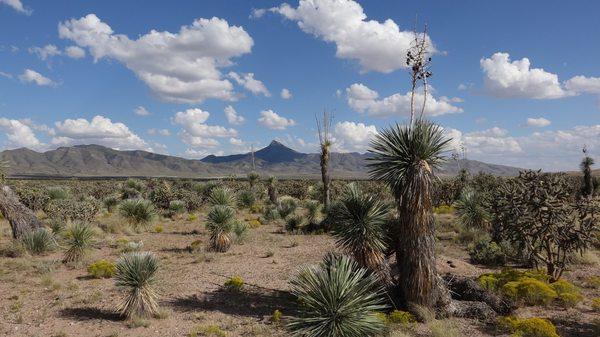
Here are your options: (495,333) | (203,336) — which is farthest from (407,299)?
(203,336)

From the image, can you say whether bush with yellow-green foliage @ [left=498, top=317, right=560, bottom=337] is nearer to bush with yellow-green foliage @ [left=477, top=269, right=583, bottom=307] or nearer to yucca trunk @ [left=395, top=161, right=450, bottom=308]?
yucca trunk @ [left=395, top=161, right=450, bottom=308]

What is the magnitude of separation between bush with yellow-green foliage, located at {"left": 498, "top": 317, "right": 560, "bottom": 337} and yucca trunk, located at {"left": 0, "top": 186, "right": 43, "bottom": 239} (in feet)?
56.5

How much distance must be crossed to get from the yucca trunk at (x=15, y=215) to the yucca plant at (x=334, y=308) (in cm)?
1395

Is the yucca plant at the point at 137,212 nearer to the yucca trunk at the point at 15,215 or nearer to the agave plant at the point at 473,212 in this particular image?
the yucca trunk at the point at 15,215

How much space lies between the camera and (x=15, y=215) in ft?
57.7

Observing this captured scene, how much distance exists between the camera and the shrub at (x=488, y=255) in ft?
53.6

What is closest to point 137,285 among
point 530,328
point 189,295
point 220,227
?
point 189,295

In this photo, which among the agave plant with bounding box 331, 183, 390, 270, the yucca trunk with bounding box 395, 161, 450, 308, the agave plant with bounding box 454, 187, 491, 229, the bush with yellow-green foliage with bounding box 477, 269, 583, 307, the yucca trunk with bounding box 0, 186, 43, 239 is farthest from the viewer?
the agave plant with bounding box 454, 187, 491, 229

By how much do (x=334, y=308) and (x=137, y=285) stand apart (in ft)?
16.2

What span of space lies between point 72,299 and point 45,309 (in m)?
0.83

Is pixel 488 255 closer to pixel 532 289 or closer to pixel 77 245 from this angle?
pixel 532 289

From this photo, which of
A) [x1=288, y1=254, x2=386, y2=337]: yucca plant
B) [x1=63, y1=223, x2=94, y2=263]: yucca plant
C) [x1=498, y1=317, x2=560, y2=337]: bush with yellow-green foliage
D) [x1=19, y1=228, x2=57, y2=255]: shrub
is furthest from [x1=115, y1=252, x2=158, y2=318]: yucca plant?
[x1=498, y1=317, x2=560, y2=337]: bush with yellow-green foliage

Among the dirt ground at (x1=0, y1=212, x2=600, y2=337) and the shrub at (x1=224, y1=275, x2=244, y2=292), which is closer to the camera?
the dirt ground at (x1=0, y1=212, x2=600, y2=337)

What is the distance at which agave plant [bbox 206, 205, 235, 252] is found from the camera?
17.6m
